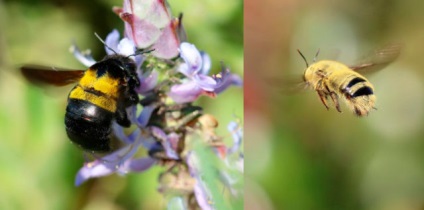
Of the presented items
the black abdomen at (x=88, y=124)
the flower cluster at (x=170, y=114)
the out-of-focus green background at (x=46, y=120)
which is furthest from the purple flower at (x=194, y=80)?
the out-of-focus green background at (x=46, y=120)

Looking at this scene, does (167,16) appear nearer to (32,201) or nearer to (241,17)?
(241,17)

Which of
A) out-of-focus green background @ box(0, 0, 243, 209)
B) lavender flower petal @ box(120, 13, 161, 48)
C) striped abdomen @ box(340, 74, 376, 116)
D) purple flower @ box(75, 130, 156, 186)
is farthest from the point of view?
out-of-focus green background @ box(0, 0, 243, 209)

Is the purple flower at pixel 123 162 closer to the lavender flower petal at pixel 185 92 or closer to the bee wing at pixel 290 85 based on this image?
the lavender flower petal at pixel 185 92

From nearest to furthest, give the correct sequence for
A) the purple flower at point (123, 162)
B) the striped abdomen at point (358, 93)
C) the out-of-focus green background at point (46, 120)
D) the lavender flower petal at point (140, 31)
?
the striped abdomen at point (358, 93)
the lavender flower petal at point (140, 31)
the purple flower at point (123, 162)
the out-of-focus green background at point (46, 120)

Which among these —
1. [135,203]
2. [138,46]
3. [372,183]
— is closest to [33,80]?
[138,46]

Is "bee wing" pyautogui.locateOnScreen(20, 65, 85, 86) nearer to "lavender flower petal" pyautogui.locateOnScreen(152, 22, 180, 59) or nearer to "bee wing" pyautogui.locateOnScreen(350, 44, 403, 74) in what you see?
"lavender flower petal" pyautogui.locateOnScreen(152, 22, 180, 59)

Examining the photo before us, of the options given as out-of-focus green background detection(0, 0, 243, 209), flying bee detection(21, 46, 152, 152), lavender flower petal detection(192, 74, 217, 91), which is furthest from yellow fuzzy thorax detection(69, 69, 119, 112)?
out-of-focus green background detection(0, 0, 243, 209)

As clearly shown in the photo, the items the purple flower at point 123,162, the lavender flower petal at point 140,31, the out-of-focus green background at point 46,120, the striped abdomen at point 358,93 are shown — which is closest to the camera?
the striped abdomen at point 358,93

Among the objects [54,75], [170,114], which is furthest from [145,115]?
[54,75]
